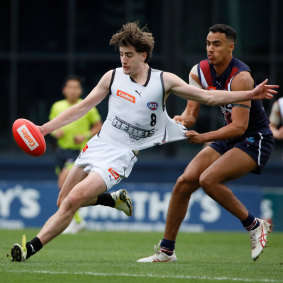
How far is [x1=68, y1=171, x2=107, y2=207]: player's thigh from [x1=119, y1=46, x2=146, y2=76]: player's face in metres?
1.03

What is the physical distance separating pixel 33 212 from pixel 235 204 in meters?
7.88

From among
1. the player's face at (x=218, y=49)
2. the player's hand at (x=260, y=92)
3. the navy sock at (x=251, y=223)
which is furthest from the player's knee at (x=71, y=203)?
the player's face at (x=218, y=49)

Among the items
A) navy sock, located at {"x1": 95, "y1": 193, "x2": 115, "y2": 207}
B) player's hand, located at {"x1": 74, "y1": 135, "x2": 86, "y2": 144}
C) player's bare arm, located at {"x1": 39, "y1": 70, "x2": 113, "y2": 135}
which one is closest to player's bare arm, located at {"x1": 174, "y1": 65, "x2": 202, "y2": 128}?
player's bare arm, located at {"x1": 39, "y1": 70, "x2": 113, "y2": 135}

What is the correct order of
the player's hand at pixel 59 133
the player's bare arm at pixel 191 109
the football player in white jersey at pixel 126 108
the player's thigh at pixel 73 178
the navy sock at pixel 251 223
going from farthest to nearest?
the player's hand at pixel 59 133
the player's bare arm at pixel 191 109
the navy sock at pixel 251 223
the player's thigh at pixel 73 178
the football player in white jersey at pixel 126 108

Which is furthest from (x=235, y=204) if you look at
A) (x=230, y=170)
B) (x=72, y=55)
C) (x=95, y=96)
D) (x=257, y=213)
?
(x=72, y=55)

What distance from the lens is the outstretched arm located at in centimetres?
773

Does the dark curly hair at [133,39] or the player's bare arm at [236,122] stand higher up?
the dark curly hair at [133,39]

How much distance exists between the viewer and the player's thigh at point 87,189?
25.1 feet

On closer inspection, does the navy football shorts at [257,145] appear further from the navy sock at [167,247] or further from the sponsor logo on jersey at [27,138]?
the sponsor logo on jersey at [27,138]

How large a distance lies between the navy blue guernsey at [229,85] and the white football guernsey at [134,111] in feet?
2.16

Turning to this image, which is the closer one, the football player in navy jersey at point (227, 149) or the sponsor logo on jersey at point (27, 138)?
the sponsor logo on jersey at point (27, 138)

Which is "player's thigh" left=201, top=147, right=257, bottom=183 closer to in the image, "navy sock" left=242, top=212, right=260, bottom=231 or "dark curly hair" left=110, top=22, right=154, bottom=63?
"navy sock" left=242, top=212, right=260, bottom=231

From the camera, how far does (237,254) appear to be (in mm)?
9945

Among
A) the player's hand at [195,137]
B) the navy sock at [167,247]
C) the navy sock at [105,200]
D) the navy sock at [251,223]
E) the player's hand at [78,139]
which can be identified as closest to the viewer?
the player's hand at [195,137]
